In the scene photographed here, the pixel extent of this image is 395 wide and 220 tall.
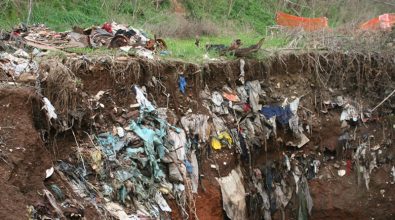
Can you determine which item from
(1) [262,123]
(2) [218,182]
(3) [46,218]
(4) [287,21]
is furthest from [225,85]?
(4) [287,21]

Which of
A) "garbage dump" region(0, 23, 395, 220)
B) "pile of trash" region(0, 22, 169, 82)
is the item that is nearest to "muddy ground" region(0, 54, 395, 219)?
"garbage dump" region(0, 23, 395, 220)

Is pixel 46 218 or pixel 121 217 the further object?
pixel 121 217

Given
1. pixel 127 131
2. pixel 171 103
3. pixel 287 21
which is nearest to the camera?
pixel 127 131

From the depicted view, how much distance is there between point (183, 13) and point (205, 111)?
531 cm

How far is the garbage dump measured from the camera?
14.7ft

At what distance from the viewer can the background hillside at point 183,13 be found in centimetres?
845

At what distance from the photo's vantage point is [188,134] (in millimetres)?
5961

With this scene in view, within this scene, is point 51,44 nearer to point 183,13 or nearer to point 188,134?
point 188,134

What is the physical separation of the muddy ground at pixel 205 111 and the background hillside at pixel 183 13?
134cm

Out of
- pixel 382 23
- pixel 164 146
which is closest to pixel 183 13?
pixel 382 23

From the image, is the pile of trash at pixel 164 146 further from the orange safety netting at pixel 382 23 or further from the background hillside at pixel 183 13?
the orange safety netting at pixel 382 23

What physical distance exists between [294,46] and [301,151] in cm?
152

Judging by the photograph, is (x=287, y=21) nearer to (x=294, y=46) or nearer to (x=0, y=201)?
(x=294, y=46)

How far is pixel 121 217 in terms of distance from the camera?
455 centimetres
